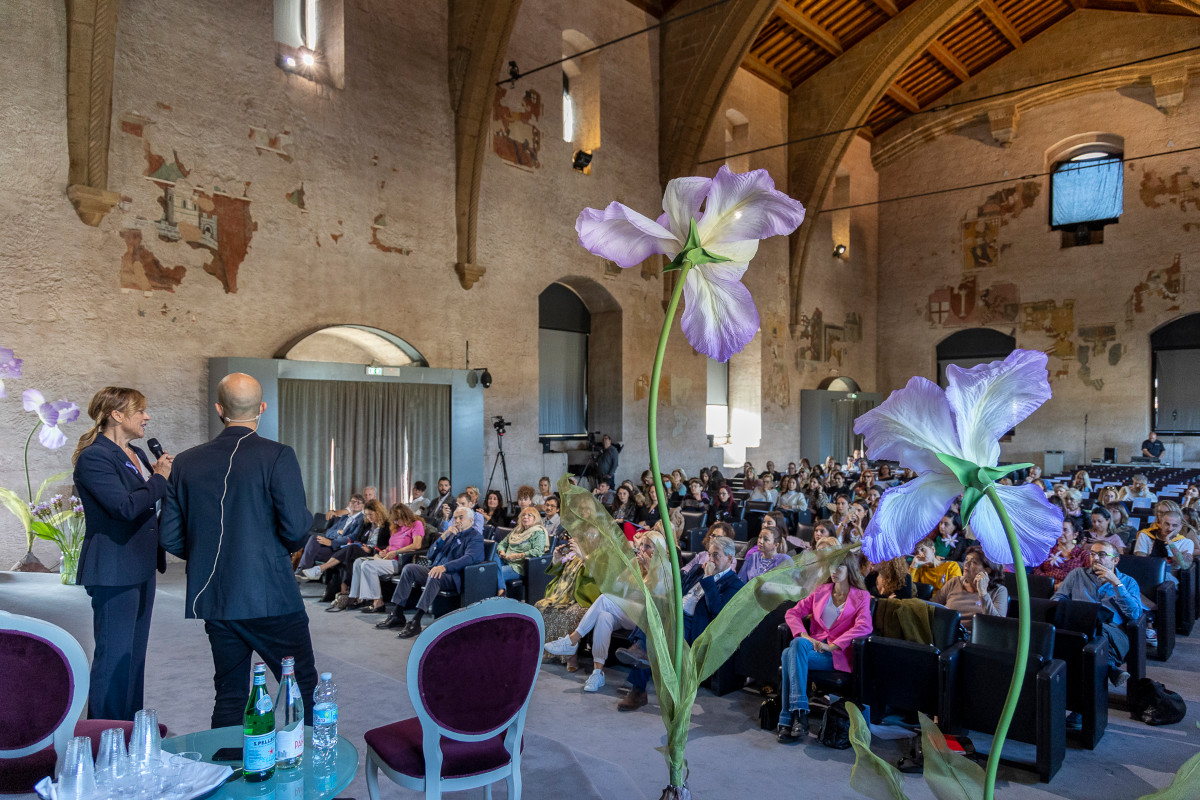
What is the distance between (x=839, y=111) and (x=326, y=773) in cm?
2000

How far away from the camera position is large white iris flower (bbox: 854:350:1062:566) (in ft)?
3.27

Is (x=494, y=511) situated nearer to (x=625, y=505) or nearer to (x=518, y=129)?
(x=625, y=505)

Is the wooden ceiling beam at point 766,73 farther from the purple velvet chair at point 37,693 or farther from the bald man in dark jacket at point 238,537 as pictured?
the purple velvet chair at point 37,693

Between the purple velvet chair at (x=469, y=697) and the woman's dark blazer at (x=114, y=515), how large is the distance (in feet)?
4.61

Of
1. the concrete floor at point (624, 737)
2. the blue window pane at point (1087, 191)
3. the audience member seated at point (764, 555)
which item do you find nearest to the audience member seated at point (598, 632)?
the concrete floor at point (624, 737)

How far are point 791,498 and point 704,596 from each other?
685 centimetres

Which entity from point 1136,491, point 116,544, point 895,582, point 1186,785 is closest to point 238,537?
point 116,544

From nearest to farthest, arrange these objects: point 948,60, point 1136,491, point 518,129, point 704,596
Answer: point 704,596 < point 1136,491 < point 518,129 < point 948,60

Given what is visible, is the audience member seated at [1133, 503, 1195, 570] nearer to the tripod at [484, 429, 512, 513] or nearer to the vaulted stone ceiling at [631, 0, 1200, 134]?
the tripod at [484, 429, 512, 513]

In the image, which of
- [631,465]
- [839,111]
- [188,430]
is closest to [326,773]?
[188,430]

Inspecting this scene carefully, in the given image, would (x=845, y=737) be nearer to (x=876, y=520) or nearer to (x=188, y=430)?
(x=876, y=520)

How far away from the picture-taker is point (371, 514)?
9.04m

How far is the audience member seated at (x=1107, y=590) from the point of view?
558cm

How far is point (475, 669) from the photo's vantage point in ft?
9.61
